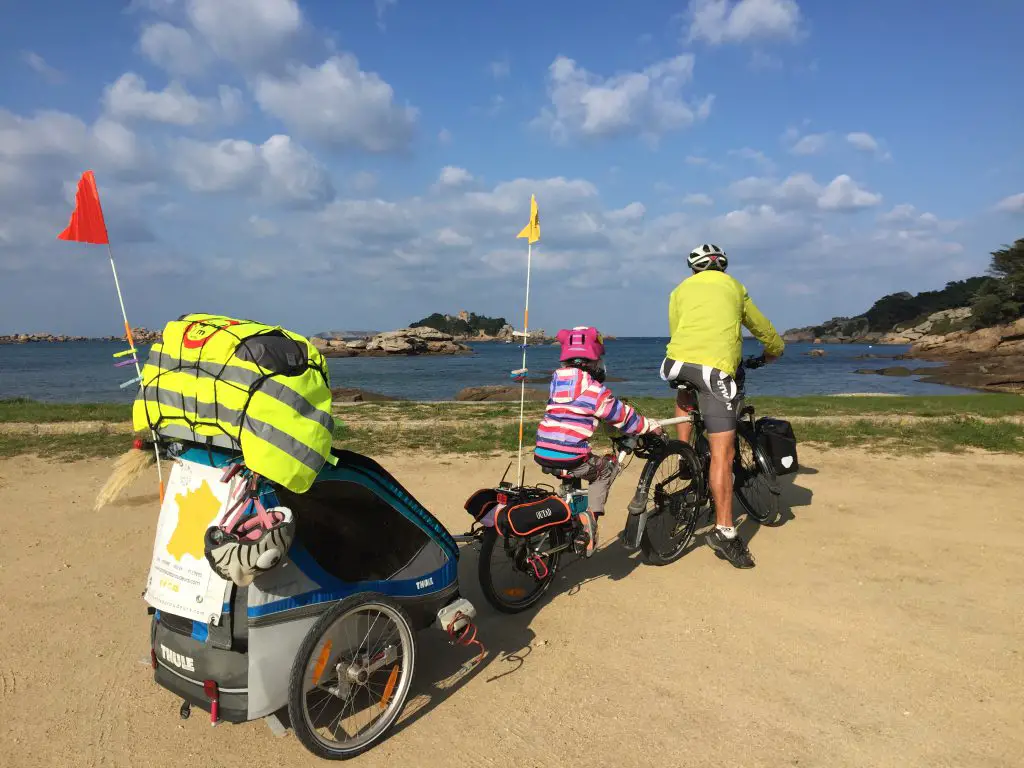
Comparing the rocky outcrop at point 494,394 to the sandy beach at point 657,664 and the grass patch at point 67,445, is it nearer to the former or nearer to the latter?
the grass patch at point 67,445

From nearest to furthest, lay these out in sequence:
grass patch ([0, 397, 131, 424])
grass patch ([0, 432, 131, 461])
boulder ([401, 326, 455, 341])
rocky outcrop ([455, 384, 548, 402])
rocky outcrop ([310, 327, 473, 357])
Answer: grass patch ([0, 432, 131, 461]) → grass patch ([0, 397, 131, 424]) → rocky outcrop ([455, 384, 548, 402]) → rocky outcrop ([310, 327, 473, 357]) → boulder ([401, 326, 455, 341])

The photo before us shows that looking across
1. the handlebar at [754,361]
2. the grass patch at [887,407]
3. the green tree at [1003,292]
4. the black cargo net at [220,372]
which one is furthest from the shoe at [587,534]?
the green tree at [1003,292]

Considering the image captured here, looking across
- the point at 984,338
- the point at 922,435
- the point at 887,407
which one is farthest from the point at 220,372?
the point at 984,338

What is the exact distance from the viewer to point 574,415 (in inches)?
180

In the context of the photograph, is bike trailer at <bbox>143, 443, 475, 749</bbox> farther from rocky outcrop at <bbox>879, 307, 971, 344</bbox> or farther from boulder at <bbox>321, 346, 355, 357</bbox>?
boulder at <bbox>321, 346, 355, 357</bbox>

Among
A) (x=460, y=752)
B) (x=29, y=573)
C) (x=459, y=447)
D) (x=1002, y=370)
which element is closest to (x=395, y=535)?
A: (x=460, y=752)

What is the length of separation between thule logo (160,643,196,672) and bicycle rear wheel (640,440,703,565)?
3420mm

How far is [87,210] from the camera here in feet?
12.7

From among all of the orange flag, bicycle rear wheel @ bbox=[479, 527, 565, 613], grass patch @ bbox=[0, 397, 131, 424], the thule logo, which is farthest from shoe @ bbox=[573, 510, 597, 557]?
grass patch @ bbox=[0, 397, 131, 424]

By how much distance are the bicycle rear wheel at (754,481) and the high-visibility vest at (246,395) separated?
443 centimetres

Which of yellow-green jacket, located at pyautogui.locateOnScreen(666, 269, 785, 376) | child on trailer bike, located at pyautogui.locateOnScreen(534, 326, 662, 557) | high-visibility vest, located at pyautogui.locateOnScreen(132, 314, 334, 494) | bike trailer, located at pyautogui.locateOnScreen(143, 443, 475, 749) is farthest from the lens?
yellow-green jacket, located at pyautogui.locateOnScreen(666, 269, 785, 376)

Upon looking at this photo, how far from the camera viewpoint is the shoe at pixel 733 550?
5.22 metres

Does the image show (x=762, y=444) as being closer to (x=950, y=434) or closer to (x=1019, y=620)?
(x=1019, y=620)

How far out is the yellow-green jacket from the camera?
17.0 ft
